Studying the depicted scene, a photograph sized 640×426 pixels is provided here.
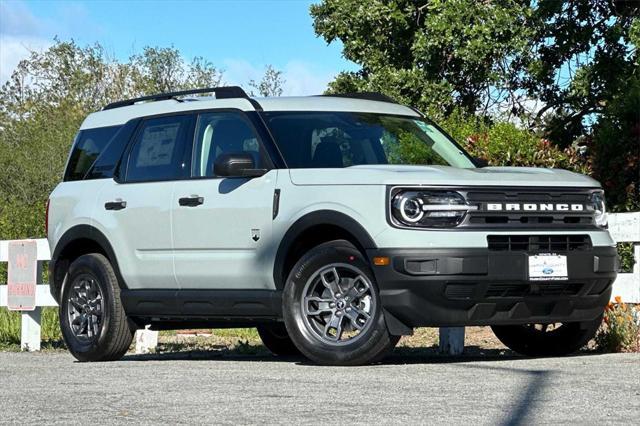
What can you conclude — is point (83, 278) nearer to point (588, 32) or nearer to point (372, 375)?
point (372, 375)

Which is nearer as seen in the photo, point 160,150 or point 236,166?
point 236,166

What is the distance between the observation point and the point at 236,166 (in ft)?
33.4

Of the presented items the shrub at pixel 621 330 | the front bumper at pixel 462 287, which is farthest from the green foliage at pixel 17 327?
the front bumper at pixel 462 287

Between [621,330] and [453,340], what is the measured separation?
4.46 feet

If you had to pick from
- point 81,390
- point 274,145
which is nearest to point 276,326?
point 274,145

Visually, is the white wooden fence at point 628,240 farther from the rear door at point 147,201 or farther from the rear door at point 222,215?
the rear door at point 147,201

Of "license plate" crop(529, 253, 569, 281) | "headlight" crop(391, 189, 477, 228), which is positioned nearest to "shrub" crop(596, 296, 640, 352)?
"license plate" crop(529, 253, 569, 281)

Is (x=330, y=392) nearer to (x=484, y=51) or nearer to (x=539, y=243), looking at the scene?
(x=539, y=243)

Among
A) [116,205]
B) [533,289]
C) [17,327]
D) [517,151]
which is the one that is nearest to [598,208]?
[533,289]

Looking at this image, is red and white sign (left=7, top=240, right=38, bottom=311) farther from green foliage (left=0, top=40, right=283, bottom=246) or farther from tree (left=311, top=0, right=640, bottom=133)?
green foliage (left=0, top=40, right=283, bottom=246)

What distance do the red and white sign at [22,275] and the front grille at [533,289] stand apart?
586 centimetres

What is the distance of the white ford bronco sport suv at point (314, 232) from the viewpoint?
31.1ft

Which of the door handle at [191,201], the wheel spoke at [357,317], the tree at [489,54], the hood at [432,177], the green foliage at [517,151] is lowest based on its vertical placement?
the wheel spoke at [357,317]

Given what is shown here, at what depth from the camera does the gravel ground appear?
22.3 feet
